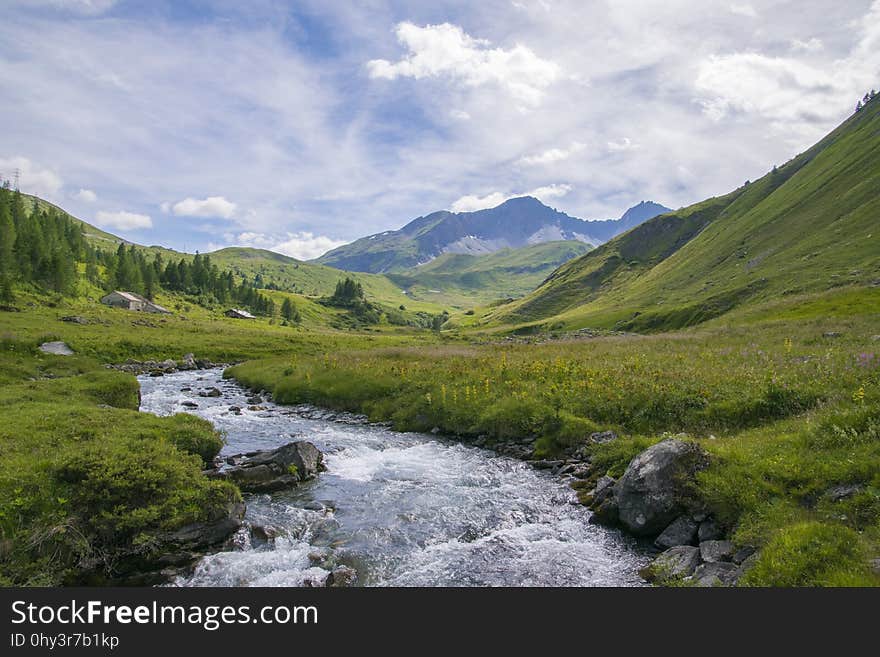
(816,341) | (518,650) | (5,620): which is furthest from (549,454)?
(816,341)

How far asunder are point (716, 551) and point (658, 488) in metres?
2.66

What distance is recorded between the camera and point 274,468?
19984mm

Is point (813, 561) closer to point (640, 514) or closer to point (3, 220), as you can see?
point (640, 514)

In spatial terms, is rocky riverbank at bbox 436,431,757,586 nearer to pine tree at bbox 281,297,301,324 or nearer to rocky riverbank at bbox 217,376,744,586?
rocky riverbank at bbox 217,376,744,586

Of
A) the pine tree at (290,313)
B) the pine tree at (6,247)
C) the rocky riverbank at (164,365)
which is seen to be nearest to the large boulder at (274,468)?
the rocky riverbank at (164,365)

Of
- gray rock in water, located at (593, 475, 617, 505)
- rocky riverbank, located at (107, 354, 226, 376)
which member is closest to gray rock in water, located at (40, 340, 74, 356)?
rocky riverbank, located at (107, 354, 226, 376)

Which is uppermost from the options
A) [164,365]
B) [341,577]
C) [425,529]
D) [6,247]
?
[6,247]

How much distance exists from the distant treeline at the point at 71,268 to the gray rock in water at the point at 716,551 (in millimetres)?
106980

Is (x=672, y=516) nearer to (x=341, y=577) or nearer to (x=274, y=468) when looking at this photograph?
(x=341, y=577)

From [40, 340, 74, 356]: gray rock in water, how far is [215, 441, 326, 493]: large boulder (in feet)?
130

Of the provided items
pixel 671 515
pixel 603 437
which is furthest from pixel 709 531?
pixel 603 437

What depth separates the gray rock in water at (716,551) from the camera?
40.5 feet

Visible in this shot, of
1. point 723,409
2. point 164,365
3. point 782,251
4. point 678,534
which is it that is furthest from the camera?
point 782,251

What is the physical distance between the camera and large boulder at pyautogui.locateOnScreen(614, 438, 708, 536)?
48.8ft
